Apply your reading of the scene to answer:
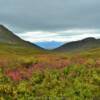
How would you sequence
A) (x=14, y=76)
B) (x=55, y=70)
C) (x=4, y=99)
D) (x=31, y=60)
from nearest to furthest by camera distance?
1. (x=4, y=99)
2. (x=14, y=76)
3. (x=55, y=70)
4. (x=31, y=60)

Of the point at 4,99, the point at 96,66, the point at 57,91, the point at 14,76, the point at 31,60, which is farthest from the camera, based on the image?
the point at 31,60

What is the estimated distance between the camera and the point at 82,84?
108 feet

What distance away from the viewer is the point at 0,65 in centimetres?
3862

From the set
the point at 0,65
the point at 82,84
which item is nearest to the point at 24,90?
the point at 82,84

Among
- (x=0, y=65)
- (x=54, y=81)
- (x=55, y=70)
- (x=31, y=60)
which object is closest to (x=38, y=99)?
(x=54, y=81)

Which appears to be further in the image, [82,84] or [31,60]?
[31,60]

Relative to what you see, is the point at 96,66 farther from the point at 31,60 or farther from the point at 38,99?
the point at 38,99

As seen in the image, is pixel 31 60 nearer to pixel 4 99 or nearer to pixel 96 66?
pixel 96 66

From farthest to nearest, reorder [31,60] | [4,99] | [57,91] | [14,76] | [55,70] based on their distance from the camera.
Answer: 1. [31,60]
2. [55,70]
3. [14,76]
4. [57,91]
5. [4,99]

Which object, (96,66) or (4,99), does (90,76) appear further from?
(4,99)

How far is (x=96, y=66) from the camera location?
128 ft

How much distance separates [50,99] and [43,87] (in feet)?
8.31

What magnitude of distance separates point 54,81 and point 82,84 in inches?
92.9

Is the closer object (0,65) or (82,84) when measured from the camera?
(82,84)
